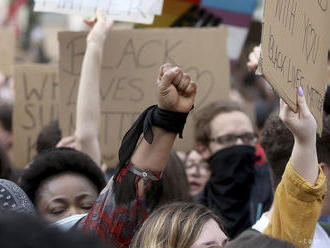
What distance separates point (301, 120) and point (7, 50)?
146 inches

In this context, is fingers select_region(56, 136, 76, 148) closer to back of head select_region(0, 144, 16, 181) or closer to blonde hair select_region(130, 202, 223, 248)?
back of head select_region(0, 144, 16, 181)

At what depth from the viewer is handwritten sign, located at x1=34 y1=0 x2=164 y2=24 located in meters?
3.15

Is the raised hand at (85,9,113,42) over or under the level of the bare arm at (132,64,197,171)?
over

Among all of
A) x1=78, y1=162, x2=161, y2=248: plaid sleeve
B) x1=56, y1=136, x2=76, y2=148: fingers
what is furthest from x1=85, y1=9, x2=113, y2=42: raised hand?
x1=78, y1=162, x2=161, y2=248: plaid sleeve

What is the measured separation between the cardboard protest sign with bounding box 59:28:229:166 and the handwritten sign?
257mm

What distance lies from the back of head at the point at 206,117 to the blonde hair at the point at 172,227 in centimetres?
170

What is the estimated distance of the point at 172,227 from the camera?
6.59 feet

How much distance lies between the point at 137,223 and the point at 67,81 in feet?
5.86

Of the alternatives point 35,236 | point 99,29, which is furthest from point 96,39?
point 35,236

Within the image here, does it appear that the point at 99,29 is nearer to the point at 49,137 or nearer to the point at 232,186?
the point at 49,137

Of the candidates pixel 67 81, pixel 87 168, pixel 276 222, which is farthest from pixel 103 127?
pixel 276 222

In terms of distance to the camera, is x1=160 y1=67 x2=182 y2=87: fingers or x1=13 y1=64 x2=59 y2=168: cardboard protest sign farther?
x1=13 y1=64 x2=59 y2=168: cardboard protest sign

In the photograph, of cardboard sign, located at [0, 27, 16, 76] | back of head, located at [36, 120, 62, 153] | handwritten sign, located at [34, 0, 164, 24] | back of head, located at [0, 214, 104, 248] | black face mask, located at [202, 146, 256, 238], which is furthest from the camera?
cardboard sign, located at [0, 27, 16, 76]

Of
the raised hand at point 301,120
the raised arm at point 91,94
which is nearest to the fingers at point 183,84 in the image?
the raised hand at point 301,120
